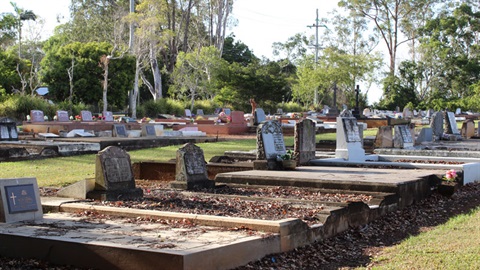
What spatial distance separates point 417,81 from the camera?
63.7 metres

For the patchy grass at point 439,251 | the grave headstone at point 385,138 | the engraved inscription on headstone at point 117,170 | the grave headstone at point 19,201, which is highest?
the grave headstone at point 385,138

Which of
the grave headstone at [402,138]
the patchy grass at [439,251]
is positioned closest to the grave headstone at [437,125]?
the grave headstone at [402,138]

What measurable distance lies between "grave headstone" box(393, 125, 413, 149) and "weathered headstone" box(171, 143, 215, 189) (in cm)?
935

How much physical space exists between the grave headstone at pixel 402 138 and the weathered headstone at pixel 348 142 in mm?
3188

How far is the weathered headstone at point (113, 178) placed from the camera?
9953 mm

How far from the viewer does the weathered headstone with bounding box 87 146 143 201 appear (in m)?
9.95

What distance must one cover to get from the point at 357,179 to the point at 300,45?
75.0 meters

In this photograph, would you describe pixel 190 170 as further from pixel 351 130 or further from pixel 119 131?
pixel 119 131

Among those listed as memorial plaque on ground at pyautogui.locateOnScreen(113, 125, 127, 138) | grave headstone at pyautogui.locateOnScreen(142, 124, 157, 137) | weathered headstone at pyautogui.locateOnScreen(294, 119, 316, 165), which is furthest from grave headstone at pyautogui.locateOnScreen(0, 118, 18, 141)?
weathered headstone at pyautogui.locateOnScreen(294, 119, 316, 165)

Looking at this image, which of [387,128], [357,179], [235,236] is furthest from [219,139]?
[235,236]

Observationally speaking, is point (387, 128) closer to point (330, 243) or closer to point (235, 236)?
point (330, 243)

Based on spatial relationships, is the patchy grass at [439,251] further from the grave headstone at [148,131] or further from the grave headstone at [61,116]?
the grave headstone at [61,116]

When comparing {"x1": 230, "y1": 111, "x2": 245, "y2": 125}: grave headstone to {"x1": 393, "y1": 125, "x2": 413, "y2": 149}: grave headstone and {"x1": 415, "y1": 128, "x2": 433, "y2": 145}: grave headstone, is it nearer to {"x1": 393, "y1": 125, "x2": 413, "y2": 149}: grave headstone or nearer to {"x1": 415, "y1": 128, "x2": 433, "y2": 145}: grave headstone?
{"x1": 415, "y1": 128, "x2": 433, "y2": 145}: grave headstone

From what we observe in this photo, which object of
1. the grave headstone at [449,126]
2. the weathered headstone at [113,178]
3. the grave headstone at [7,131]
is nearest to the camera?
the weathered headstone at [113,178]
